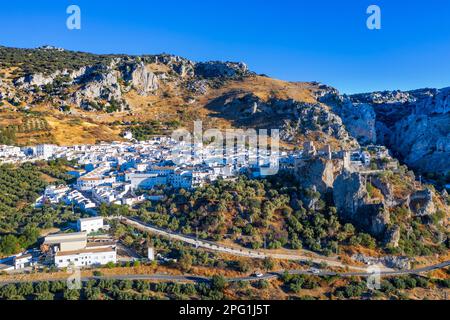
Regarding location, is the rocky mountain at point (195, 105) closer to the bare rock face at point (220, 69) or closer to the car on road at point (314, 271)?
the bare rock face at point (220, 69)

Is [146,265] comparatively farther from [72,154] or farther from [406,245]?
[72,154]

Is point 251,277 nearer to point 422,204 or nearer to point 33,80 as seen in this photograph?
point 422,204

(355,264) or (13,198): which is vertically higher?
(13,198)

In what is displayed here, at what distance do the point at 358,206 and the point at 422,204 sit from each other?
735 cm

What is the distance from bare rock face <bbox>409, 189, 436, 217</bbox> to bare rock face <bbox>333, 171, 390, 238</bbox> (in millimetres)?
4758

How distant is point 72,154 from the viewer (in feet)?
178

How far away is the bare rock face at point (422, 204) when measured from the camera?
40594 mm

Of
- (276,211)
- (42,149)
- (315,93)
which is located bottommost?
(276,211)

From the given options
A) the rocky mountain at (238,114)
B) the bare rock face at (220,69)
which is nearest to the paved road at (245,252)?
the rocky mountain at (238,114)

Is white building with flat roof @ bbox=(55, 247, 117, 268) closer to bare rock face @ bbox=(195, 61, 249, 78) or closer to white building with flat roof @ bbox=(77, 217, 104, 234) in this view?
white building with flat roof @ bbox=(77, 217, 104, 234)

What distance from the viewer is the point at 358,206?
128ft

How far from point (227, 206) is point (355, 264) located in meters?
12.4

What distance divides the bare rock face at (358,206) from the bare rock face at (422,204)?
4.76 metres
